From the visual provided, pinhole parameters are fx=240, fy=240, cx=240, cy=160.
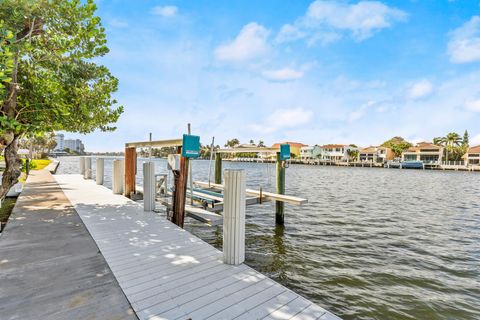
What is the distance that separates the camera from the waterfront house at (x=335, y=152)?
8619 centimetres

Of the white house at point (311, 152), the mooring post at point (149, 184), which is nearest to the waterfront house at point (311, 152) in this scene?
the white house at point (311, 152)

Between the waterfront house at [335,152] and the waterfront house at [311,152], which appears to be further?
the waterfront house at [311,152]

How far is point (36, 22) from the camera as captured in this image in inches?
266

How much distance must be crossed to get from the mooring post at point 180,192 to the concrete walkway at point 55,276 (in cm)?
214

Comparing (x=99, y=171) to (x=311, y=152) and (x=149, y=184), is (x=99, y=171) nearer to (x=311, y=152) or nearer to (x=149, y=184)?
(x=149, y=184)

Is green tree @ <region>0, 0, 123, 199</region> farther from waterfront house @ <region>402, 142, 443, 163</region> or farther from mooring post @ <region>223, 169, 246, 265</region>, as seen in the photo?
waterfront house @ <region>402, 142, 443, 163</region>

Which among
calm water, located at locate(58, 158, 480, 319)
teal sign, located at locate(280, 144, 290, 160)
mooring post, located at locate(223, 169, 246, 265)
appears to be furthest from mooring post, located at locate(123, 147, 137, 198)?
mooring post, located at locate(223, 169, 246, 265)

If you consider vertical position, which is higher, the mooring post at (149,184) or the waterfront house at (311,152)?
the waterfront house at (311,152)

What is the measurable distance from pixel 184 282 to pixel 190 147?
131 inches

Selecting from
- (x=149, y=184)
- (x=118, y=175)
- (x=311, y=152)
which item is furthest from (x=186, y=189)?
(x=311, y=152)

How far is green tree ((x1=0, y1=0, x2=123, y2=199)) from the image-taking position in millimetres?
6234

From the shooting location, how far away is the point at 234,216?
4145 mm

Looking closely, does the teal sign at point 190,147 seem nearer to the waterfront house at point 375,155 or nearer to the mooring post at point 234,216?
the mooring post at point 234,216

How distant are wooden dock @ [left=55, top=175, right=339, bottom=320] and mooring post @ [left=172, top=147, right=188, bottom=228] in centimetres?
73
